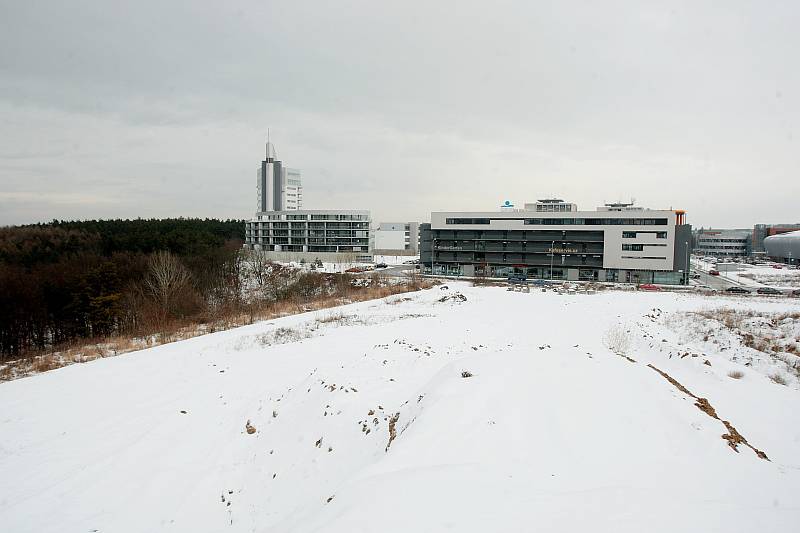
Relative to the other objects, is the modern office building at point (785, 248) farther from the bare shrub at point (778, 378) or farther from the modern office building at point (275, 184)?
the modern office building at point (275, 184)

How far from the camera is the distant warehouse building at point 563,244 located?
62719 millimetres

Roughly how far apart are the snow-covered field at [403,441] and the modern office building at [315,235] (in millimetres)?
79430

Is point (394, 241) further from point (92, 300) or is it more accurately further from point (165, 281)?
point (92, 300)

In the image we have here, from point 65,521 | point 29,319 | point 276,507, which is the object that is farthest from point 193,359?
point 29,319

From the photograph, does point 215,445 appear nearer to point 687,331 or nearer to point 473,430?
point 473,430

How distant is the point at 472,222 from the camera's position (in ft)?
243

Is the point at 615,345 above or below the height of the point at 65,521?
above

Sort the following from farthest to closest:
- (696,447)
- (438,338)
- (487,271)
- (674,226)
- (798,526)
Answer: (487,271), (674,226), (438,338), (696,447), (798,526)

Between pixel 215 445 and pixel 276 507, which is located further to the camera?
pixel 215 445

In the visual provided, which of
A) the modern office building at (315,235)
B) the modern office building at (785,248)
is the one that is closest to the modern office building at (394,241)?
the modern office building at (315,235)

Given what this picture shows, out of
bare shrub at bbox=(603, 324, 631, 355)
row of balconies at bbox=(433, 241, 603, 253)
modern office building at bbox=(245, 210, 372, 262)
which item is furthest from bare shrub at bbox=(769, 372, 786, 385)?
modern office building at bbox=(245, 210, 372, 262)

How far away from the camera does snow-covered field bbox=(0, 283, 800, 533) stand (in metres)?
6.30

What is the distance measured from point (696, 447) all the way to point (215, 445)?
1139 centimetres

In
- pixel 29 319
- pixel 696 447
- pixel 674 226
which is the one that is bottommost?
pixel 29 319
